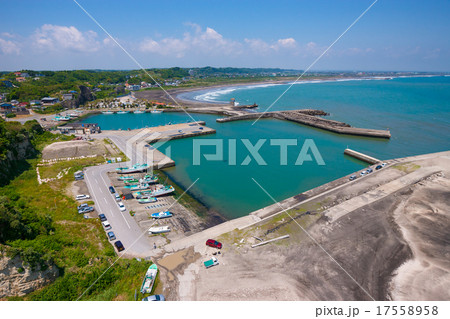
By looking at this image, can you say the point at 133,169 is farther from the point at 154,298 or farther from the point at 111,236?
the point at 154,298

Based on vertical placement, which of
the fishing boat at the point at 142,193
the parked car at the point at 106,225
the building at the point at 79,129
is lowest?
the parked car at the point at 106,225

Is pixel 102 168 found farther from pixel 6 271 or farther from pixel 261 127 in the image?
pixel 261 127

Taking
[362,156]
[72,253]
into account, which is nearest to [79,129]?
[72,253]

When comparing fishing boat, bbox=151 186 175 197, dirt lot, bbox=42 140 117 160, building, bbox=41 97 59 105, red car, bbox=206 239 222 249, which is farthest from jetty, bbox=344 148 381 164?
building, bbox=41 97 59 105

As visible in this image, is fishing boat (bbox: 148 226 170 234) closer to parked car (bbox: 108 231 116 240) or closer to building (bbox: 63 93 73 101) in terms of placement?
parked car (bbox: 108 231 116 240)

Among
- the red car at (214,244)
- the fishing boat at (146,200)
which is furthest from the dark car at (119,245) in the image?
the fishing boat at (146,200)

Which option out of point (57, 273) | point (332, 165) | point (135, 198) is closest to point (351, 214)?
point (332, 165)

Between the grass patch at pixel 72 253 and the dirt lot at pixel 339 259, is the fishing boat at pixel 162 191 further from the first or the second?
the dirt lot at pixel 339 259
